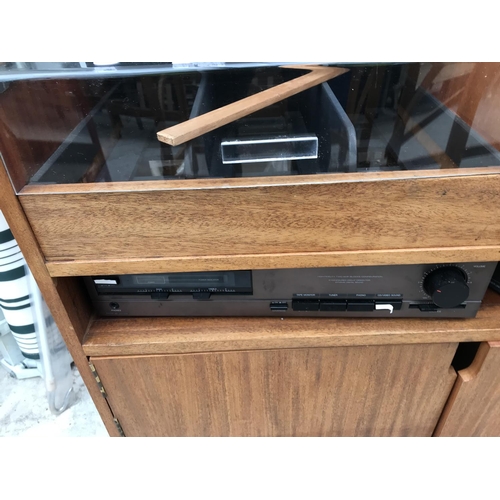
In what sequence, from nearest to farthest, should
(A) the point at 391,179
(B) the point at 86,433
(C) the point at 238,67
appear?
(A) the point at 391,179, (C) the point at 238,67, (B) the point at 86,433

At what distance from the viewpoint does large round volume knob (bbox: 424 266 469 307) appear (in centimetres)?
57

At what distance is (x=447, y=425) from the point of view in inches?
28.8

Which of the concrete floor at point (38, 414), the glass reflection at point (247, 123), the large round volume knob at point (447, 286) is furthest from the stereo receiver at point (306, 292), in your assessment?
the concrete floor at point (38, 414)

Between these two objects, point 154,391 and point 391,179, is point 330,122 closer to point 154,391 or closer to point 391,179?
point 391,179

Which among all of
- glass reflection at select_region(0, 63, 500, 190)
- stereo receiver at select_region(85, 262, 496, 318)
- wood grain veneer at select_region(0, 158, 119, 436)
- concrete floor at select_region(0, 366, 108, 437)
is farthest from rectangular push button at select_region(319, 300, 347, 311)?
concrete floor at select_region(0, 366, 108, 437)

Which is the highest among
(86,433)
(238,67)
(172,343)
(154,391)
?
(238,67)

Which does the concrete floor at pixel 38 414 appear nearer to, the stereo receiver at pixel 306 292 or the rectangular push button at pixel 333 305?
the stereo receiver at pixel 306 292

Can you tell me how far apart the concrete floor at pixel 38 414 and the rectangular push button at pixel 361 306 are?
26.6 inches

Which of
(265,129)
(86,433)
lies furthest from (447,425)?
(86,433)

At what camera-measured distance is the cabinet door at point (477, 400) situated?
2.13ft

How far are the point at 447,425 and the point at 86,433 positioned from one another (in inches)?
A: 30.6

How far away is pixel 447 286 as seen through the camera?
22.3 inches

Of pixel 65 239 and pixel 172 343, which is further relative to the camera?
pixel 172 343

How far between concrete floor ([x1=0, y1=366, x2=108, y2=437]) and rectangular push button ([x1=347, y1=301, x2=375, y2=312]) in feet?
2.21
